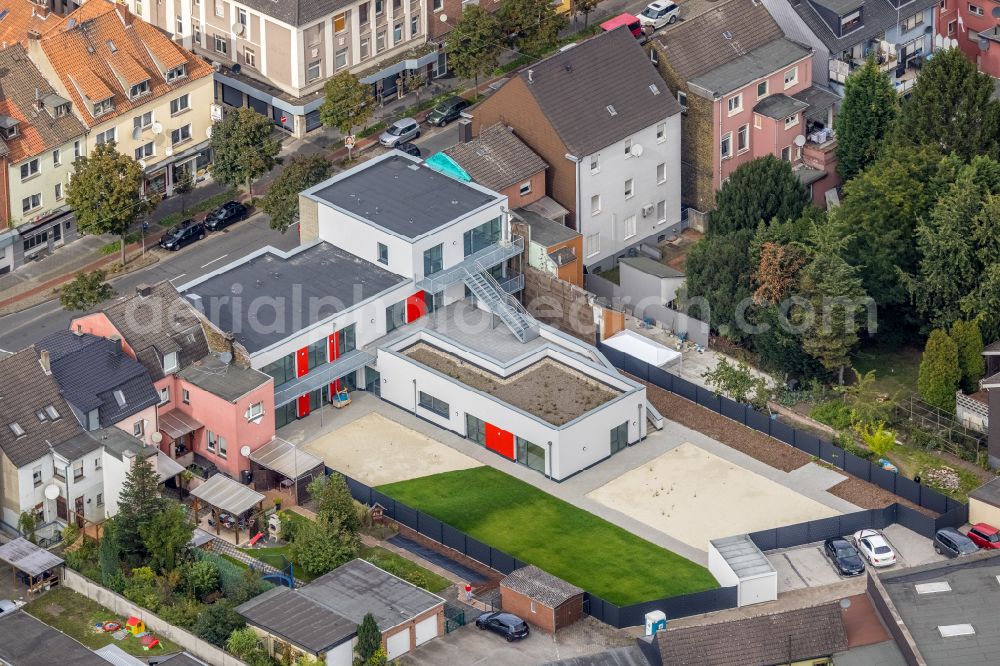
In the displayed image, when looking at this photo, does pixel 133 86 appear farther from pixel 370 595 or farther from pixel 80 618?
pixel 370 595

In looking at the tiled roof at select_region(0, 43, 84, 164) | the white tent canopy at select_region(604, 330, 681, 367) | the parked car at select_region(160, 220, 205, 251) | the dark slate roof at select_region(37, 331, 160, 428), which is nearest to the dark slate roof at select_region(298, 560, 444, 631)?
the dark slate roof at select_region(37, 331, 160, 428)

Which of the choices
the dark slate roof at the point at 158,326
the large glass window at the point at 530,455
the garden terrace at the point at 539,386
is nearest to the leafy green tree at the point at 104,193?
the dark slate roof at the point at 158,326

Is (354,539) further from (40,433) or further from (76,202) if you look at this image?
(76,202)

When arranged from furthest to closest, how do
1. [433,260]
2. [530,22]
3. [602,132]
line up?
[530,22]
[602,132]
[433,260]

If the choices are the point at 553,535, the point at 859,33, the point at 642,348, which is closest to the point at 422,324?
the point at 642,348

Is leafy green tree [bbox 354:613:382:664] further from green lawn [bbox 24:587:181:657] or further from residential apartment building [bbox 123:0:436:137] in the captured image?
residential apartment building [bbox 123:0:436:137]
